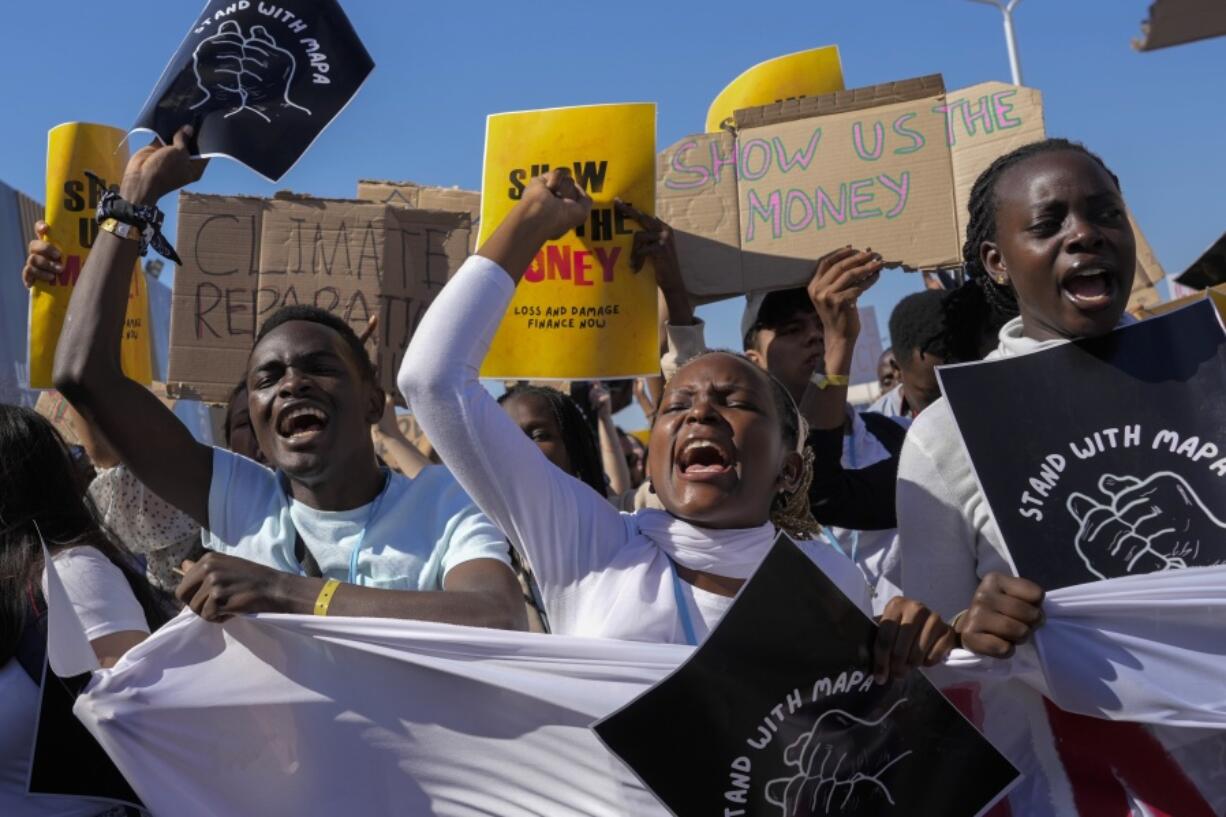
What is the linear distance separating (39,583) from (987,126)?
9.51 feet

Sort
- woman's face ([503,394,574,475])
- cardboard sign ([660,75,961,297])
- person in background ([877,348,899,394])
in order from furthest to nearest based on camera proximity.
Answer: person in background ([877,348,899,394]) → woman's face ([503,394,574,475]) → cardboard sign ([660,75,961,297])

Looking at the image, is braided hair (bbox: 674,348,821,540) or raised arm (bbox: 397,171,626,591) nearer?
raised arm (bbox: 397,171,626,591)

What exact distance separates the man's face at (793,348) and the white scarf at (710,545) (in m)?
1.59

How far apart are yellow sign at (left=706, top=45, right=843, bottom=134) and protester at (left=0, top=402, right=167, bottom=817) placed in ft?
9.17

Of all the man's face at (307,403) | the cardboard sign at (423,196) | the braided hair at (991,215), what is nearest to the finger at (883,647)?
the braided hair at (991,215)

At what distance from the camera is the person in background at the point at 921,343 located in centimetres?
424

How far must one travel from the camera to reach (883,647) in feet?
7.37

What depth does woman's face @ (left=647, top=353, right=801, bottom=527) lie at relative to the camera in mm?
2553

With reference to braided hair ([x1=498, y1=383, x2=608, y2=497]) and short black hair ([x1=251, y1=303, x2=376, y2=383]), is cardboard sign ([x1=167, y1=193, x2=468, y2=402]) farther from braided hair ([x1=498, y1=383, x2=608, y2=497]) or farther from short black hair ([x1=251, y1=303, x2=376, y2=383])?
short black hair ([x1=251, y1=303, x2=376, y2=383])

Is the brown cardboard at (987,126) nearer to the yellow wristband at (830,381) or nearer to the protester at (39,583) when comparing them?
the yellow wristband at (830,381)

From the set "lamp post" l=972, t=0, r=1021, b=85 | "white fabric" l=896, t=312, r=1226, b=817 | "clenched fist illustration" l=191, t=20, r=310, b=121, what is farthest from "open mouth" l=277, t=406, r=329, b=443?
"lamp post" l=972, t=0, r=1021, b=85

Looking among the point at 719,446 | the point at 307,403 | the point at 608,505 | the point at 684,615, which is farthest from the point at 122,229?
the point at 684,615

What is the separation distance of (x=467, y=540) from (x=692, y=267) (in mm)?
1592

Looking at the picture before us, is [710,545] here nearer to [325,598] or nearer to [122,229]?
[325,598]
